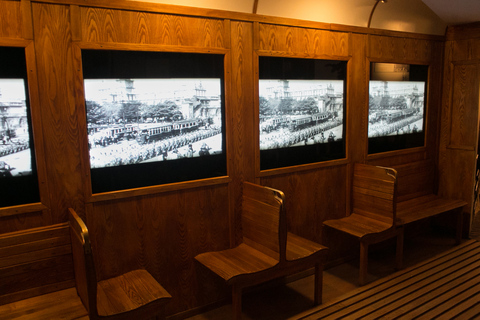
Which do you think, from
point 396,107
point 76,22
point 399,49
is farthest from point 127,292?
point 399,49

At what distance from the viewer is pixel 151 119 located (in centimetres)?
316

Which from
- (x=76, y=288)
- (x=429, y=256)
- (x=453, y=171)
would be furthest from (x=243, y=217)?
(x=453, y=171)

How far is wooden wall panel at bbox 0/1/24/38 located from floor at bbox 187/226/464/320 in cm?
261

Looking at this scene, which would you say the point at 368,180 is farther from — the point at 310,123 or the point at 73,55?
the point at 73,55

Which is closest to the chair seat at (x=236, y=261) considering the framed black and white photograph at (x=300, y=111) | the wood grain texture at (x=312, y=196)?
the wood grain texture at (x=312, y=196)

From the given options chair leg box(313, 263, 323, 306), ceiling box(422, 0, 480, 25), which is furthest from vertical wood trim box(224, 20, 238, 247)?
ceiling box(422, 0, 480, 25)

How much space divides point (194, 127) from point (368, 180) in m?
2.10

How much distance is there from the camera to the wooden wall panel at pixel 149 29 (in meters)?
2.85

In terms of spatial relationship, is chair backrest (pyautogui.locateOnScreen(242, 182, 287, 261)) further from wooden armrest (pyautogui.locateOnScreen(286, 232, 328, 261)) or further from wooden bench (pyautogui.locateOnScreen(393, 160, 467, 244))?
wooden bench (pyautogui.locateOnScreen(393, 160, 467, 244))

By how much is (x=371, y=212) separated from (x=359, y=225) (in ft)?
Answer: 0.85

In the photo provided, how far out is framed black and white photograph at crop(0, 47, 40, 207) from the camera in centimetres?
259

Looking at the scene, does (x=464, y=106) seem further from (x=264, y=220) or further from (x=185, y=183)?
(x=185, y=183)

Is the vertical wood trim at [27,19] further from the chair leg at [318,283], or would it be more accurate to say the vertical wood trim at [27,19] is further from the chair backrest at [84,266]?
the chair leg at [318,283]

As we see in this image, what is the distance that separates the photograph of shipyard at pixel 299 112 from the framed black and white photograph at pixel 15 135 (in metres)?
1.95
